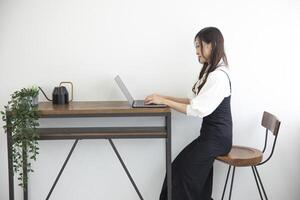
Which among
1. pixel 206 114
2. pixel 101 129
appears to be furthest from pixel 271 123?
pixel 101 129

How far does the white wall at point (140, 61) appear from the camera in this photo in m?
2.80

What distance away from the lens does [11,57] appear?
2852 millimetres

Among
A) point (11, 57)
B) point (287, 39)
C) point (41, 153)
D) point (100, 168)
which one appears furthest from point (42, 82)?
point (287, 39)

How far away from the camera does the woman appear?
238cm

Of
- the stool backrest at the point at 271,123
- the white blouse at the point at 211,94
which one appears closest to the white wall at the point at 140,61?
the stool backrest at the point at 271,123

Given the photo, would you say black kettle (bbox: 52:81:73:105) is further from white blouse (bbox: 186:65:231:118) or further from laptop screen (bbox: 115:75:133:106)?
white blouse (bbox: 186:65:231:118)

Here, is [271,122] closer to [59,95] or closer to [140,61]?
[140,61]

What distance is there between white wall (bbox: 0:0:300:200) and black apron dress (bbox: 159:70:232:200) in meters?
0.39

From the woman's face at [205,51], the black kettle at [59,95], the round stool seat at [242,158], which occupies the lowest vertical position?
the round stool seat at [242,158]

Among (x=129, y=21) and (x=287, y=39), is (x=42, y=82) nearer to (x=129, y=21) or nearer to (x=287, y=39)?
(x=129, y=21)

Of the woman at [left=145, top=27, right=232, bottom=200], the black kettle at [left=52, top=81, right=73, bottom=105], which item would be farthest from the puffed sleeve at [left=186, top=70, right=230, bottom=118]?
the black kettle at [left=52, top=81, right=73, bottom=105]

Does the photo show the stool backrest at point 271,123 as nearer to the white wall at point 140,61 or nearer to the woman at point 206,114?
the white wall at point 140,61

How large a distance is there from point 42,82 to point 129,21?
80cm

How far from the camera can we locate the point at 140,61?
2.85 m
